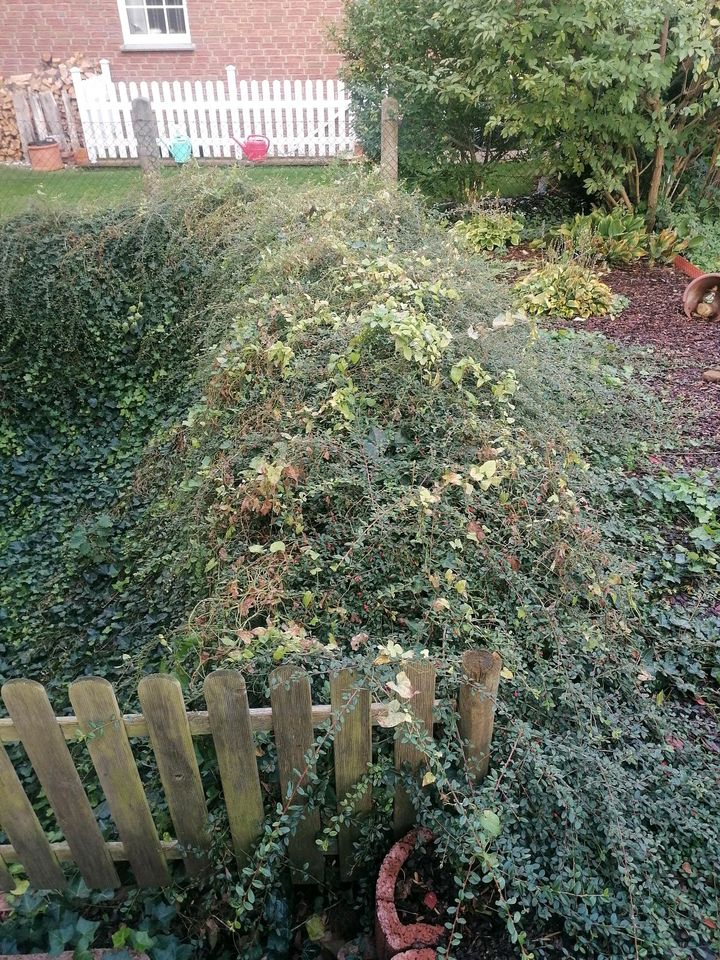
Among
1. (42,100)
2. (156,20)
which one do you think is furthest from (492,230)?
(156,20)

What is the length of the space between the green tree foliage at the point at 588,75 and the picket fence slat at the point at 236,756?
6.03 metres

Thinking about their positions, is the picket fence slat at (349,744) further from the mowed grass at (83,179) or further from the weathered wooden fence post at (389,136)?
the mowed grass at (83,179)

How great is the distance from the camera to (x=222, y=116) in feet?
38.0

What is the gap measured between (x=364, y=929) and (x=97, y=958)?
769mm

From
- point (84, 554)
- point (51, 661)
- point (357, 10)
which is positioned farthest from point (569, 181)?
point (51, 661)

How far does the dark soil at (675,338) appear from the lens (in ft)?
13.6

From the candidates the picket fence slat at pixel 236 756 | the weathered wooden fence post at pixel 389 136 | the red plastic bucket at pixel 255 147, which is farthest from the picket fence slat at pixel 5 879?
the red plastic bucket at pixel 255 147

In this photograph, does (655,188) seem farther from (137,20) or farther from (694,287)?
(137,20)

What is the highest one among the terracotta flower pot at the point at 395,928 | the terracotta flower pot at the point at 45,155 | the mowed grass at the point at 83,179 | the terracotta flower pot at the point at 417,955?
the terracotta flower pot at the point at 417,955

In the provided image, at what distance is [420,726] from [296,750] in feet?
1.17

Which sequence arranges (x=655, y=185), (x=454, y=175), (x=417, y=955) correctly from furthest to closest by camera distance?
(x=454, y=175) < (x=655, y=185) < (x=417, y=955)

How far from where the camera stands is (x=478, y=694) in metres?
1.86

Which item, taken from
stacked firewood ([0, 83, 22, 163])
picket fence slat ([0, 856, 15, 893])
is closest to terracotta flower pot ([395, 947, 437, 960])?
picket fence slat ([0, 856, 15, 893])

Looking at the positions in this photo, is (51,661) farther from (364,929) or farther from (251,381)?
(364,929)
